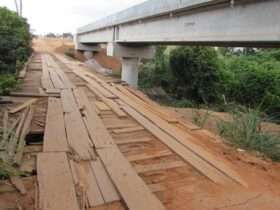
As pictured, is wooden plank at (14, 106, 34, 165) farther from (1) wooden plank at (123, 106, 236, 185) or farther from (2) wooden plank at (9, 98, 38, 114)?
(1) wooden plank at (123, 106, 236, 185)

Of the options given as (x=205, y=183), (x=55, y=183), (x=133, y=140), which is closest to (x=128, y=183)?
(x=55, y=183)

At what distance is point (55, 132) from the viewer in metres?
3.88

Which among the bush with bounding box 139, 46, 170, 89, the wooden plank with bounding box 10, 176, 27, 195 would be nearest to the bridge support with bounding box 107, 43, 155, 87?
the bush with bounding box 139, 46, 170, 89

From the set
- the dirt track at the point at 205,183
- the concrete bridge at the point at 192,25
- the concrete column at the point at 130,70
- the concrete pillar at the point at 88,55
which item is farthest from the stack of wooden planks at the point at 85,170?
the concrete pillar at the point at 88,55

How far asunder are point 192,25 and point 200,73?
27.4ft

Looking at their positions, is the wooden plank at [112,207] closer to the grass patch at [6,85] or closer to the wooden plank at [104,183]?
the wooden plank at [104,183]

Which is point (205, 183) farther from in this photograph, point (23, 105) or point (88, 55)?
point (88, 55)

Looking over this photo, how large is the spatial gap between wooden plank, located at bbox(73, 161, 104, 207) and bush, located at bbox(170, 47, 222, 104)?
45.8ft

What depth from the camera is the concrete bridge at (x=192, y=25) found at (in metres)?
6.10

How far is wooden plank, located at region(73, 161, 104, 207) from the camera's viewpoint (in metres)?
2.45

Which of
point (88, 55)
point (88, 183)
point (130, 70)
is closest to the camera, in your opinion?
point (88, 183)

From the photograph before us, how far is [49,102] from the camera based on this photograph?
18.2 ft

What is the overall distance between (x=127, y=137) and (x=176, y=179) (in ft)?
4.10

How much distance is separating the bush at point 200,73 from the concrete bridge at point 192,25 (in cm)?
227
